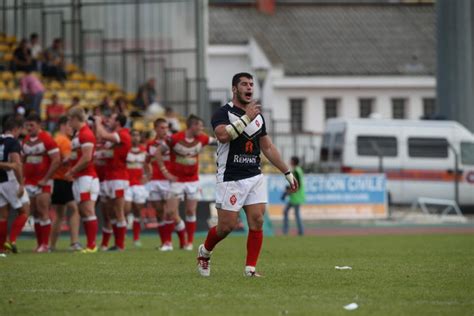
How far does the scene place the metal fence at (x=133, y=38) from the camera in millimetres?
41531

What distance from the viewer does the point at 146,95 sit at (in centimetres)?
3991

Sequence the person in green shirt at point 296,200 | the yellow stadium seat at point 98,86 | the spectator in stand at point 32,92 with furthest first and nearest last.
Answer: the yellow stadium seat at point 98,86, the spectator in stand at point 32,92, the person in green shirt at point 296,200

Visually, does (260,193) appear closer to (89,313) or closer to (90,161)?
(89,313)

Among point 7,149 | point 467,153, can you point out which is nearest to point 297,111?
point 467,153

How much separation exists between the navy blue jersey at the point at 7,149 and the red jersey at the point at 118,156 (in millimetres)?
2414

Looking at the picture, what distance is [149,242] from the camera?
27125 millimetres

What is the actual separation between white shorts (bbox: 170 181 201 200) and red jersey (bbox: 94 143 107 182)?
1.26m

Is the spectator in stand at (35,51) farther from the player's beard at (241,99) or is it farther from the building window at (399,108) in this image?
the building window at (399,108)

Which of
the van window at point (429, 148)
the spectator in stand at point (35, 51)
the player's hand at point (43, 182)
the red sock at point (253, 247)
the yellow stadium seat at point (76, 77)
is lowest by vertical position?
the red sock at point (253, 247)

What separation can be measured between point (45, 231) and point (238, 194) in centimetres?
822

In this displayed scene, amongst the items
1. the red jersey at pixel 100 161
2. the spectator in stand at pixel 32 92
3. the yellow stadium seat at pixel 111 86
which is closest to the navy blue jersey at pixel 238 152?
the red jersey at pixel 100 161

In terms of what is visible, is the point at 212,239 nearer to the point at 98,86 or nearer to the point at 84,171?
the point at 84,171

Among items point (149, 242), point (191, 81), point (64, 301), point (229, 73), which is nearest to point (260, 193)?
point (64, 301)

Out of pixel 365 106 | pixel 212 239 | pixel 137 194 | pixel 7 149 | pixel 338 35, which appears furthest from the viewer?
pixel 338 35
